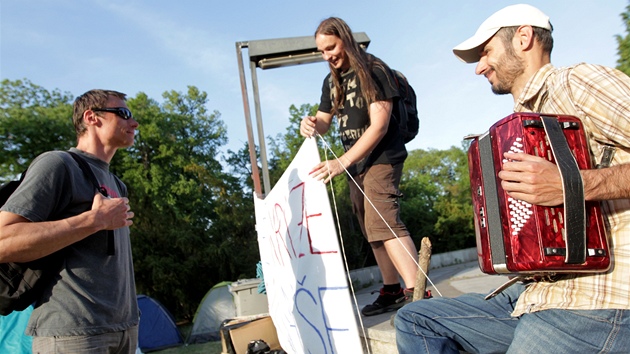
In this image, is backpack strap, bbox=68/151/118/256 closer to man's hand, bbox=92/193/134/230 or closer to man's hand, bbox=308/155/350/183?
man's hand, bbox=92/193/134/230

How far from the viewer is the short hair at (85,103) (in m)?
2.50

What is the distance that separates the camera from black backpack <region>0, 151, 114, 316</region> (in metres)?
1.92

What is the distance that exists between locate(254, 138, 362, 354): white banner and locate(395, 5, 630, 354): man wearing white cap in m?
0.85

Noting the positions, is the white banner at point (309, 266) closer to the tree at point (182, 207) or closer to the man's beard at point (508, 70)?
the man's beard at point (508, 70)

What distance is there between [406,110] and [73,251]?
2.19 metres

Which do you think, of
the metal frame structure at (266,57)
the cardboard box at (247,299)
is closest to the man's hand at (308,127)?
the metal frame structure at (266,57)

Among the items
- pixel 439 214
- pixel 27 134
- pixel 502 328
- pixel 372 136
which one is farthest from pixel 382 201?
pixel 439 214

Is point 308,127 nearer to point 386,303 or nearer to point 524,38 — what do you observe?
point 386,303

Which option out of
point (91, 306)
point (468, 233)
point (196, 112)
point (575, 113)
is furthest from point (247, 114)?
point (196, 112)

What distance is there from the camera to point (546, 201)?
4.56ft

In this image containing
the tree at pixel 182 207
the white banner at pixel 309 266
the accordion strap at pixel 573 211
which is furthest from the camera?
the tree at pixel 182 207

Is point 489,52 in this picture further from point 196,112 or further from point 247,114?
point 196,112

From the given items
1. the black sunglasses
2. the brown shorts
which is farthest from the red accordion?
the black sunglasses

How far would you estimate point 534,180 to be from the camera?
1376mm
